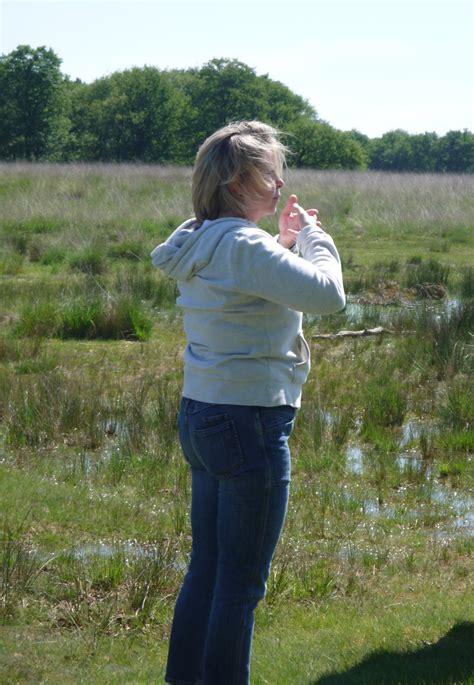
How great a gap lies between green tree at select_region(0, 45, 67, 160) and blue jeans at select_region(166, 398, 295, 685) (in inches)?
2128

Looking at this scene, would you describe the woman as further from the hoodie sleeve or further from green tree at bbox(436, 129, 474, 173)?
green tree at bbox(436, 129, 474, 173)

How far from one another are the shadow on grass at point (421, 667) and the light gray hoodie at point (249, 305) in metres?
1.24

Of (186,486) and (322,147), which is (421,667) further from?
(322,147)

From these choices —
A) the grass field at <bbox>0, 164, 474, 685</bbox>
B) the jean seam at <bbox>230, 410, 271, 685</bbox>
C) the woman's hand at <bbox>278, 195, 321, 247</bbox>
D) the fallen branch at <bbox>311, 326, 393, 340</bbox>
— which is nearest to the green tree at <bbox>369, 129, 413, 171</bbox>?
the grass field at <bbox>0, 164, 474, 685</bbox>

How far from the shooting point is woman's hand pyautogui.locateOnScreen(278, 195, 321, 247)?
2943mm

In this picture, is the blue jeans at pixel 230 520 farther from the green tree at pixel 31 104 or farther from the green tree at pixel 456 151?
the green tree at pixel 456 151

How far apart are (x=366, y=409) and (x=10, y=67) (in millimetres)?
56065

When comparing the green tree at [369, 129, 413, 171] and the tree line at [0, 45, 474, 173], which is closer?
the tree line at [0, 45, 474, 173]

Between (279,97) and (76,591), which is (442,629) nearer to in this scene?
(76,591)

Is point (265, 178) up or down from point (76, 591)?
up

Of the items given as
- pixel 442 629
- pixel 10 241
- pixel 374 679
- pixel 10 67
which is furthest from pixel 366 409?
pixel 10 67

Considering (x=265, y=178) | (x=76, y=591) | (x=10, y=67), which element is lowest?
(x=76, y=591)

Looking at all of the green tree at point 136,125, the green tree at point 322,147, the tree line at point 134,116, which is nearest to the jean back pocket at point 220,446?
the tree line at point 134,116

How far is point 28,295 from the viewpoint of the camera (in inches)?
486
